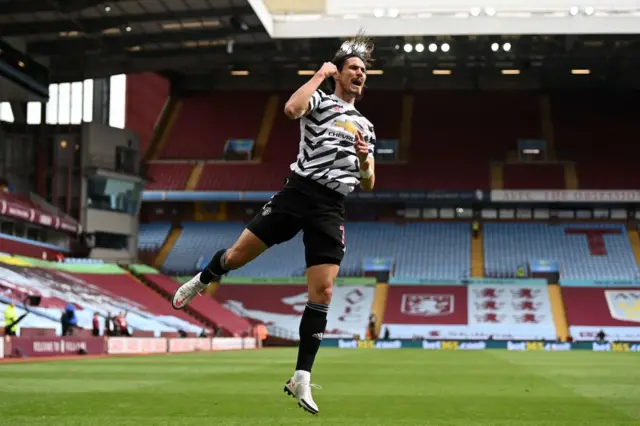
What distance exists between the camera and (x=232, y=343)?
133 ft

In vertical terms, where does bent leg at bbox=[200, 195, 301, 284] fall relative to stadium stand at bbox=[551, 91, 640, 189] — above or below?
below

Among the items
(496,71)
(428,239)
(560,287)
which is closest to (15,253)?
(428,239)

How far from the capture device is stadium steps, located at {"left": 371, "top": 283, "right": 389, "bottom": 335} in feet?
162

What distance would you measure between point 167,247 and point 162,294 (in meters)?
8.31

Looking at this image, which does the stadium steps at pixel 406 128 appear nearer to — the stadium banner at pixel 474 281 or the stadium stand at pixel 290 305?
the stadium banner at pixel 474 281

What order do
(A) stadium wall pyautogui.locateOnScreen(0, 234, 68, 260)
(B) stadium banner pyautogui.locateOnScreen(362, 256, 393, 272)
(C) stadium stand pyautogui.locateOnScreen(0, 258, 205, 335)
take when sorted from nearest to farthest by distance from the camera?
(C) stadium stand pyautogui.locateOnScreen(0, 258, 205, 335) → (A) stadium wall pyautogui.locateOnScreen(0, 234, 68, 260) → (B) stadium banner pyautogui.locateOnScreen(362, 256, 393, 272)

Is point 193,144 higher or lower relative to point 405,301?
higher

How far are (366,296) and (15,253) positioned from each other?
58.8 feet

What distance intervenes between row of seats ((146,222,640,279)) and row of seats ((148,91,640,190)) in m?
2.82

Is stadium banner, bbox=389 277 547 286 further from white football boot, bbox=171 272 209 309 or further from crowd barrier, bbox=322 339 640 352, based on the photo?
white football boot, bbox=171 272 209 309

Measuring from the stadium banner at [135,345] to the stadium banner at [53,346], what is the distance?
848 millimetres

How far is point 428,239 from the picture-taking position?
55438 mm

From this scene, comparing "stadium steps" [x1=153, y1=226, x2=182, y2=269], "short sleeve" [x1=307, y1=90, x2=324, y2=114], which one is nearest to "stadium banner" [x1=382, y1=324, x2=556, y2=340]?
"stadium steps" [x1=153, y1=226, x2=182, y2=269]

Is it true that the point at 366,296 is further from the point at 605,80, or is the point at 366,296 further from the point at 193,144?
the point at 605,80
